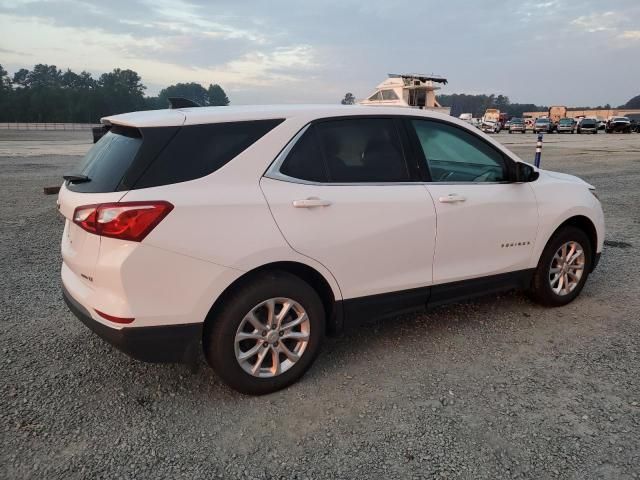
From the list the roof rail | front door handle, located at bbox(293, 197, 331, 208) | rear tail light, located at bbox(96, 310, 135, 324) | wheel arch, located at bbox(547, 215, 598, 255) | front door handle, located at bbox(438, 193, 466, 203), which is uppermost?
the roof rail

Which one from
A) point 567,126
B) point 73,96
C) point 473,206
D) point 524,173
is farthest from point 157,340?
point 73,96

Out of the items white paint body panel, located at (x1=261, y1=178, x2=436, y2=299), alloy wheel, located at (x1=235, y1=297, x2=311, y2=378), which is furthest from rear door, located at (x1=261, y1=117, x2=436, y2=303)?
alloy wheel, located at (x1=235, y1=297, x2=311, y2=378)

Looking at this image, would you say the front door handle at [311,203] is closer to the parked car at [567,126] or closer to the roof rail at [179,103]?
the roof rail at [179,103]

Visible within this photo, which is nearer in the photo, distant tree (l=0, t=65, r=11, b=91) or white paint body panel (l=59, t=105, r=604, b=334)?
white paint body panel (l=59, t=105, r=604, b=334)

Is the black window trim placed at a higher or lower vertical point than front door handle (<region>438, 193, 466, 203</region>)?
higher

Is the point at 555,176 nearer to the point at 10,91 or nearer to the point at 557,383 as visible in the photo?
the point at 557,383

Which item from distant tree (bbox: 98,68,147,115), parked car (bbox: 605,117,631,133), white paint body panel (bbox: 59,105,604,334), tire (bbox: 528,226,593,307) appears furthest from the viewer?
distant tree (bbox: 98,68,147,115)

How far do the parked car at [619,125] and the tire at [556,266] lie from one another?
5164 cm

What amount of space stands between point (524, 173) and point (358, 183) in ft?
5.07

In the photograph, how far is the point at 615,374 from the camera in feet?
10.8

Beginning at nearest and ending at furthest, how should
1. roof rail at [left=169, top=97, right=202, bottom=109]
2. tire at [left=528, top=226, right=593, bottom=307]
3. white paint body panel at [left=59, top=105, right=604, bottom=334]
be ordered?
white paint body panel at [left=59, top=105, right=604, bottom=334]
roof rail at [left=169, top=97, right=202, bottom=109]
tire at [left=528, top=226, right=593, bottom=307]

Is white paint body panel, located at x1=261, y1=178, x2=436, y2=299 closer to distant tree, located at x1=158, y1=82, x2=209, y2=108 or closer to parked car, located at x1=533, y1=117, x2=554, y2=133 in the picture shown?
parked car, located at x1=533, y1=117, x2=554, y2=133

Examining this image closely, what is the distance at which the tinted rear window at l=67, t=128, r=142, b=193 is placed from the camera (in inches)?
106

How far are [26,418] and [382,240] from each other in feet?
7.55
